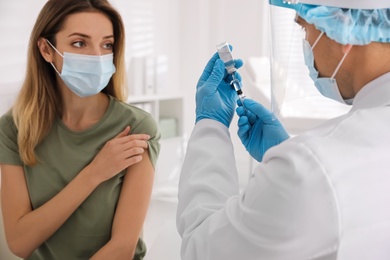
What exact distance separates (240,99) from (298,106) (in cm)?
15

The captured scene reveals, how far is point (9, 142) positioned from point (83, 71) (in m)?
0.30

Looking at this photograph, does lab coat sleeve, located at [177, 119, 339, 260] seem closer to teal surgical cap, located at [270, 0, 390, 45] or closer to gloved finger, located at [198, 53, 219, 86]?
teal surgical cap, located at [270, 0, 390, 45]

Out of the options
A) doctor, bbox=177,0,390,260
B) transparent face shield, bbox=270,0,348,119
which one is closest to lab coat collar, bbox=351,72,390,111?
doctor, bbox=177,0,390,260

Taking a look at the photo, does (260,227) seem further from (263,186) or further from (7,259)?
(7,259)

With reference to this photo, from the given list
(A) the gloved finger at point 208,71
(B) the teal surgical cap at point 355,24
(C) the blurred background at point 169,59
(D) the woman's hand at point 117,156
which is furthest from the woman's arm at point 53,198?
(B) the teal surgical cap at point 355,24

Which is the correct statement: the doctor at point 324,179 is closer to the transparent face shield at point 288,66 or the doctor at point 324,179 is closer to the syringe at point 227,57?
the transparent face shield at point 288,66

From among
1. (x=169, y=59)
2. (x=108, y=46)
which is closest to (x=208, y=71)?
(x=108, y=46)

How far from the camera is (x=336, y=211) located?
632mm

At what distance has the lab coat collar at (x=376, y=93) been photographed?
73cm

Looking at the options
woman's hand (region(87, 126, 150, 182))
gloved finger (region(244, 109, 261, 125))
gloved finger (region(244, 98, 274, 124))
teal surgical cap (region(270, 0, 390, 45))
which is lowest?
woman's hand (region(87, 126, 150, 182))

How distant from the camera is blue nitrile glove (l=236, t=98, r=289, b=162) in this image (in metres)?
1.15

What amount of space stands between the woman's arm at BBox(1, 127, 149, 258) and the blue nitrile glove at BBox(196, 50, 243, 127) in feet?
0.92

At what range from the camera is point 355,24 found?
744mm

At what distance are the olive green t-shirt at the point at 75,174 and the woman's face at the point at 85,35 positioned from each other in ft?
0.70
